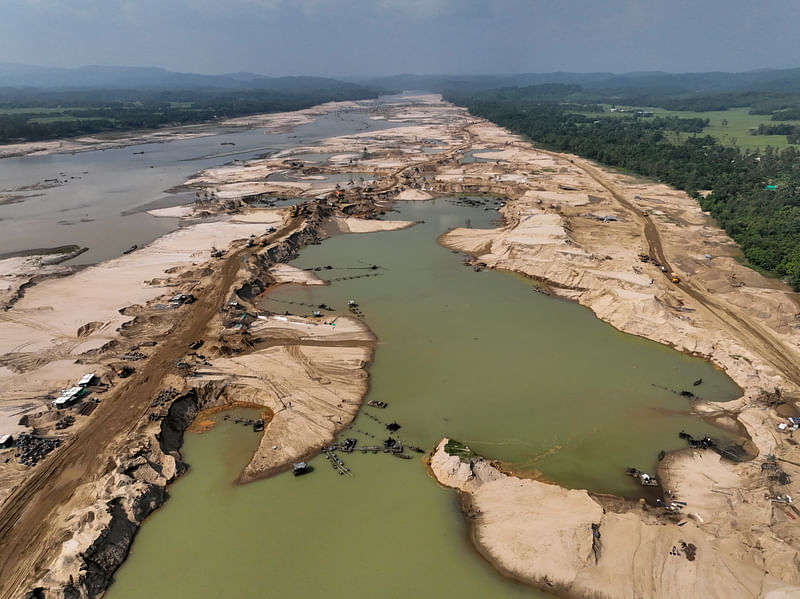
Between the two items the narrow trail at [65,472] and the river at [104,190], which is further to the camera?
the river at [104,190]

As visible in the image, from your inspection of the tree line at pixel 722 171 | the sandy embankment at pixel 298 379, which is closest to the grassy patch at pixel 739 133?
the tree line at pixel 722 171

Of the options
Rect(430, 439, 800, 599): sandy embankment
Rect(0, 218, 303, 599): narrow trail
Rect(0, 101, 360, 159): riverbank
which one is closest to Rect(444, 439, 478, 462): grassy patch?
Rect(430, 439, 800, 599): sandy embankment

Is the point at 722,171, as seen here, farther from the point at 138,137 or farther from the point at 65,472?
the point at 138,137

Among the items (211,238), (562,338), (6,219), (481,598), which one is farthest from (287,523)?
(6,219)

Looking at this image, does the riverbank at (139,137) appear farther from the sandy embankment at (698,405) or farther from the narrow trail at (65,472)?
the narrow trail at (65,472)

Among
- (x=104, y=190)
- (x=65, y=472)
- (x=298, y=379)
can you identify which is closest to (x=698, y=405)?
(x=298, y=379)

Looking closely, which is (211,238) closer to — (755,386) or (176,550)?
(176,550)
